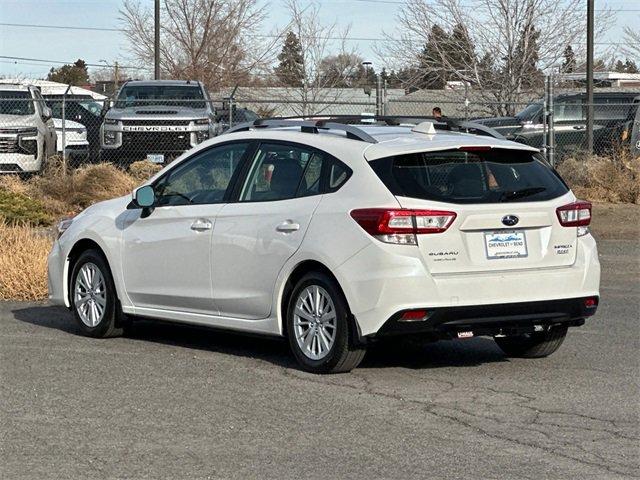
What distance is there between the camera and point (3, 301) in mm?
12180

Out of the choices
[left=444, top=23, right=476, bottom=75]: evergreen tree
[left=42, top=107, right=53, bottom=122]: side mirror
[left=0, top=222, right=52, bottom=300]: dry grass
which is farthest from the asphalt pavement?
[left=444, top=23, right=476, bottom=75]: evergreen tree

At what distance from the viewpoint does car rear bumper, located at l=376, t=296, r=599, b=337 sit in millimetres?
7878

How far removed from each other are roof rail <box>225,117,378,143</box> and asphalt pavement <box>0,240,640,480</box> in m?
1.59

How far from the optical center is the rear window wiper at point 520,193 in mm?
8205

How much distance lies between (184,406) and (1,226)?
7.15m

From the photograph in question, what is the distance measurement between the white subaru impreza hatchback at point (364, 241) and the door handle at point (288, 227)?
0.04 feet

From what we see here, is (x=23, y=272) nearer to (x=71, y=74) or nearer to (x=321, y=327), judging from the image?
(x=321, y=327)

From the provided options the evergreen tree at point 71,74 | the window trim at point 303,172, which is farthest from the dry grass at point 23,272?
the evergreen tree at point 71,74

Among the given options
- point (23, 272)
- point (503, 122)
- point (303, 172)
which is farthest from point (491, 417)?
point (503, 122)

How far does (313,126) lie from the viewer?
352 inches

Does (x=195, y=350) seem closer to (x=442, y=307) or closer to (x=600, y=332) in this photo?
(x=442, y=307)

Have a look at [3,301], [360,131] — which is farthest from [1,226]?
[360,131]

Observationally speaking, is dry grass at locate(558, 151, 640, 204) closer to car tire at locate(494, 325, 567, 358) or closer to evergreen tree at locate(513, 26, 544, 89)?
evergreen tree at locate(513, 26, 544, 89)

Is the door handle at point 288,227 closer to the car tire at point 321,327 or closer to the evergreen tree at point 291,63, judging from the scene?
the car tire at point 321,327
